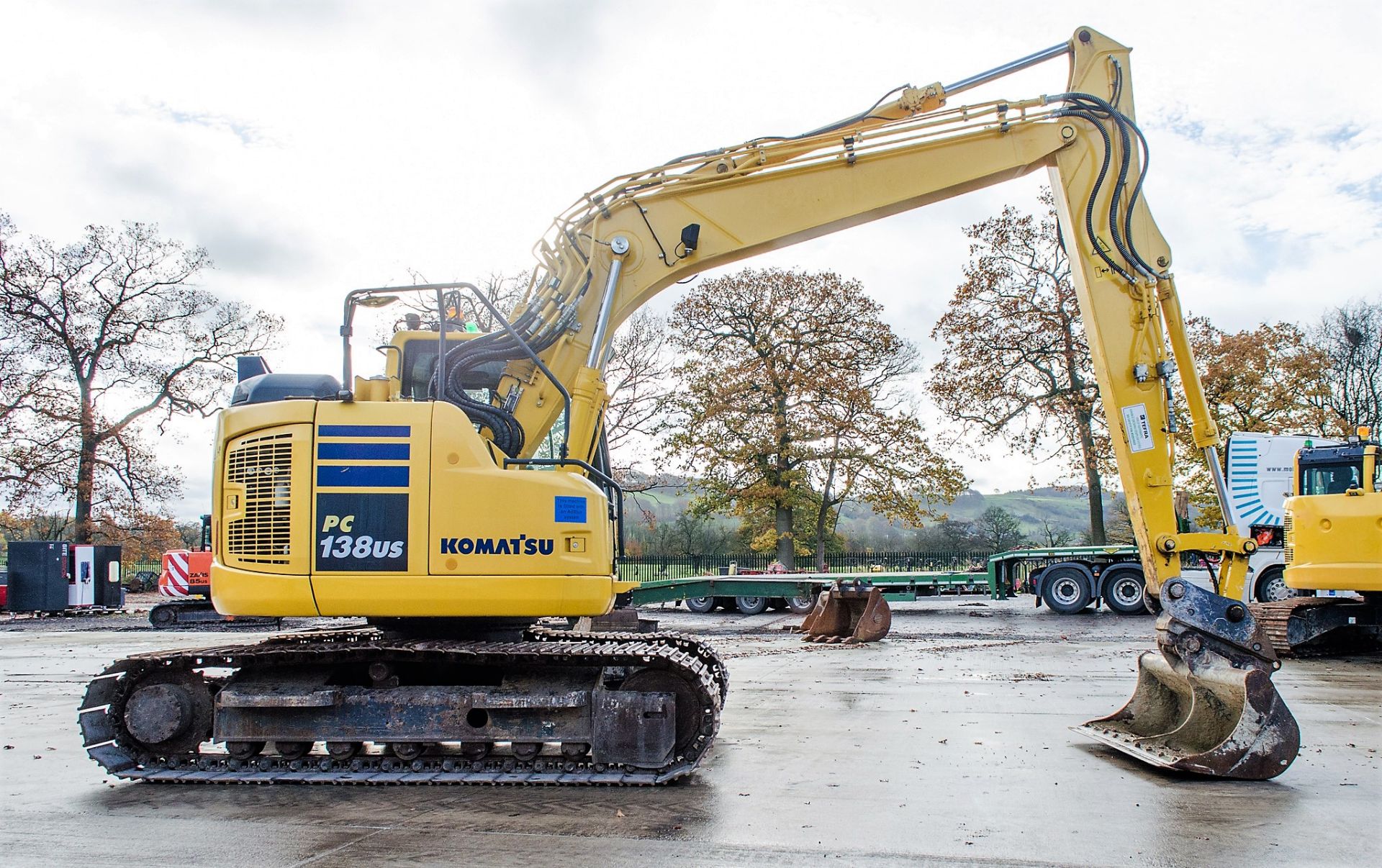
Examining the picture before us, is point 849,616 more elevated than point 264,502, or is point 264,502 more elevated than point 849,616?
point 264,502

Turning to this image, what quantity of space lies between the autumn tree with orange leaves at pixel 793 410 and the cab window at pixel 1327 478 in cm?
1605

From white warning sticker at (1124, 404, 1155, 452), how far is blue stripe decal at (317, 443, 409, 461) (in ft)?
17.3

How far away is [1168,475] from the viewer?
7.61 m

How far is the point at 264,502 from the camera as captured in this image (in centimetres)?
Result: 643

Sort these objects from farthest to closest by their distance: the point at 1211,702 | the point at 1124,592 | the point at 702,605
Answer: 1. the point at 702,605
2. the point at 1124,592
3. the point at 1211,702

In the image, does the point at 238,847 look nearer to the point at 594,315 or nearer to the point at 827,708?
the point at 594,315

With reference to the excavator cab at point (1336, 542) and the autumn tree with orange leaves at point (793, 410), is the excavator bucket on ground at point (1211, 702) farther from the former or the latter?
the autumn tree with orange leaves at point (793, 410)

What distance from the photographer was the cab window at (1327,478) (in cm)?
1625

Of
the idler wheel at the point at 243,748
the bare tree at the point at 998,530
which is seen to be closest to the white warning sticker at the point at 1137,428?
the idler wheel at the point at 243,748

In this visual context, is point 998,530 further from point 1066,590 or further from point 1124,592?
point 1124,592

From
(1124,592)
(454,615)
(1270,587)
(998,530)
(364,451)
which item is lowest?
(1124,592)

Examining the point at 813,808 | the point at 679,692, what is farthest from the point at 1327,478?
the point at 813,808

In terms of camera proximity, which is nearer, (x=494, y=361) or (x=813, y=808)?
(x=813, y=808)

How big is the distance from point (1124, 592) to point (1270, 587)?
2774 millimetres
